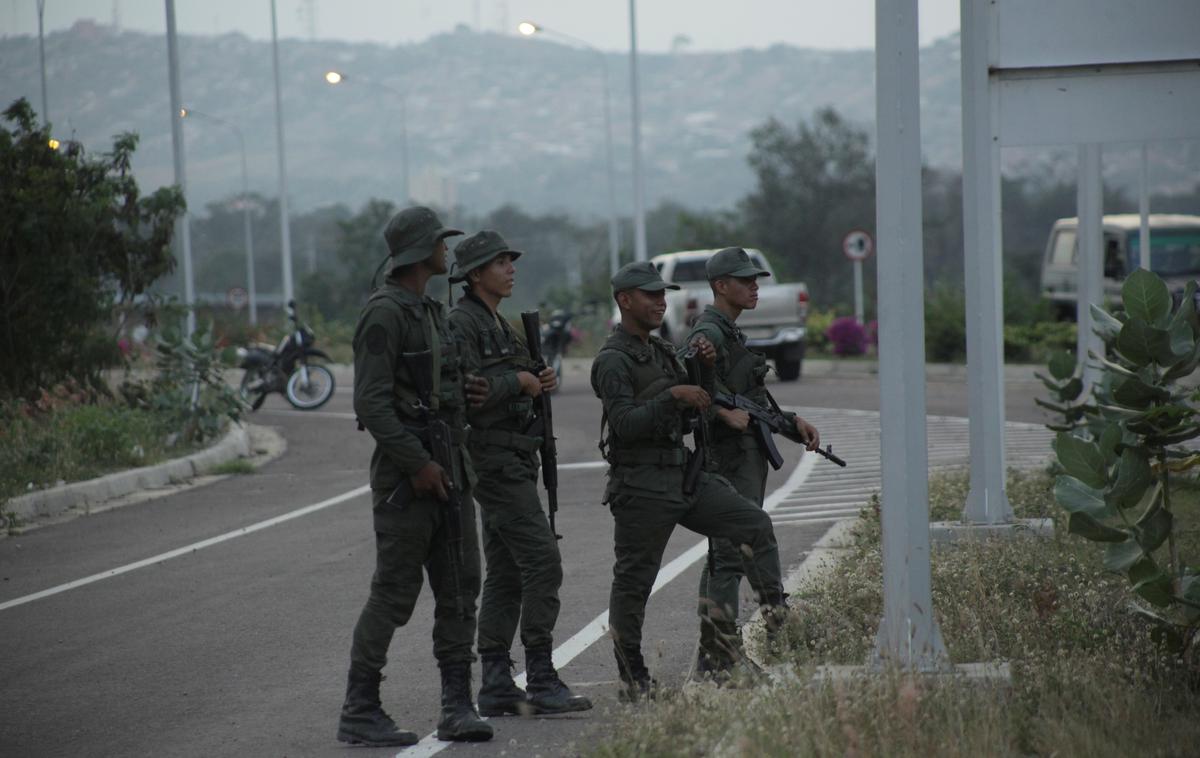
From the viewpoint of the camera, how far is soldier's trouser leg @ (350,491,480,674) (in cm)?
607

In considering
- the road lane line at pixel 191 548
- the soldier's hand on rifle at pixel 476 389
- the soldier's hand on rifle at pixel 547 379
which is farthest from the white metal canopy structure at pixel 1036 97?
the road lane line at pixel 191 548

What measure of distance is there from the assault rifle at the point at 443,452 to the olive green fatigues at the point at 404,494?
13 millimetres

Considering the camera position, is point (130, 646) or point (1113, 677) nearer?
point (1113, 677)

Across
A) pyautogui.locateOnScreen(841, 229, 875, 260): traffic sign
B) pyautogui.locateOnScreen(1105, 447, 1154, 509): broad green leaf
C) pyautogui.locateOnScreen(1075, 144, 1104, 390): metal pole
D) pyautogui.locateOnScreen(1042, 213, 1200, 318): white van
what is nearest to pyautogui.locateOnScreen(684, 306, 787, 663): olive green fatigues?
Answer: pyautogui.locateOnScreen(1105, 447, 1154, 509): broad green leaf

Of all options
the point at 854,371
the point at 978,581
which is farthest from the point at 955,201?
the point at 978,581

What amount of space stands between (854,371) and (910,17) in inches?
937

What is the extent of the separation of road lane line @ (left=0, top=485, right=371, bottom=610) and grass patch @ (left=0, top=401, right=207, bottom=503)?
92.2 inches

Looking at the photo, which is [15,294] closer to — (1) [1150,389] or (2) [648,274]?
(2) [648,274]

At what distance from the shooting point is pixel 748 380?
7.26 meters

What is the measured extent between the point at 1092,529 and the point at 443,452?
2.45 meters

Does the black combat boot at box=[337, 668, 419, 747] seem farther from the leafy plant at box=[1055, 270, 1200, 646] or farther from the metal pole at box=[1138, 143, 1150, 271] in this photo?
the metal pole at box=[1138, 143, 1150, 271]

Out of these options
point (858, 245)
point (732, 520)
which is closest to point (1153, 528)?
point (732, 520)

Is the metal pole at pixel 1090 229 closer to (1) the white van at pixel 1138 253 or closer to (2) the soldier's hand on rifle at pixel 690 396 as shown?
(2) the soldier's hand on rifle at pixel 690 396

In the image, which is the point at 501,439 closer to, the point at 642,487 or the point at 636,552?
the point at 642,487
